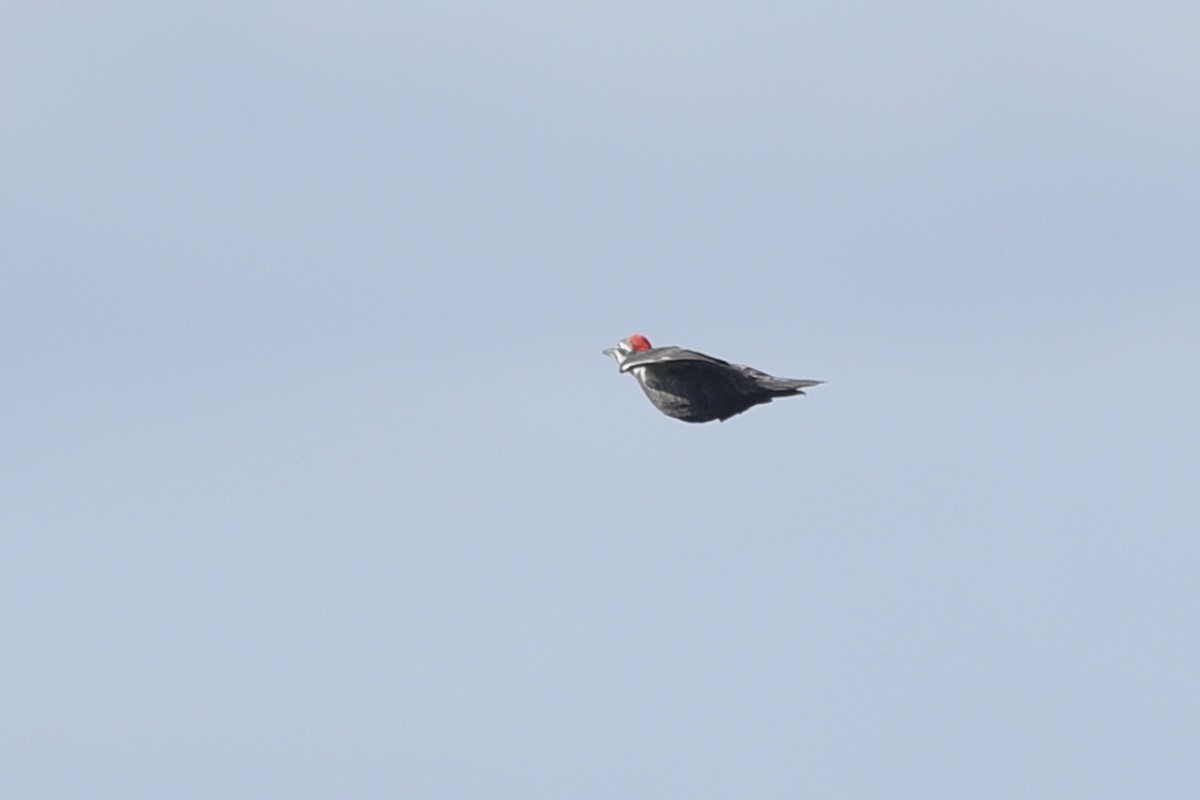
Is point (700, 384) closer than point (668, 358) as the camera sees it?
No

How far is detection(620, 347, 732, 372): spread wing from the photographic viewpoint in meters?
75.9

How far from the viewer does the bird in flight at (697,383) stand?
77.0 m

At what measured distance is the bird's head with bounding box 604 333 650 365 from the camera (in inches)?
3169

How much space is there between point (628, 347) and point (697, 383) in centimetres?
351

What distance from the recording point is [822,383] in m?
76.7

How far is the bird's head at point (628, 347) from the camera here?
80.5 metres

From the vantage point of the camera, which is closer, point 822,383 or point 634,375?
point 822,383

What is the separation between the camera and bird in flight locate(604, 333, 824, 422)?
77.0m

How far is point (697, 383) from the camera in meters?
78.6

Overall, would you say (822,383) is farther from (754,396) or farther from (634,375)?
(634,375)

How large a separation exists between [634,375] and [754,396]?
5.01 m

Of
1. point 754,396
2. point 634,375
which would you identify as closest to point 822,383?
point 754,396

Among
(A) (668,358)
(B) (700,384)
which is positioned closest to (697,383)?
(B) (700,384)

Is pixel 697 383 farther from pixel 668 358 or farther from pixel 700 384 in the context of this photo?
pixel 668 358
